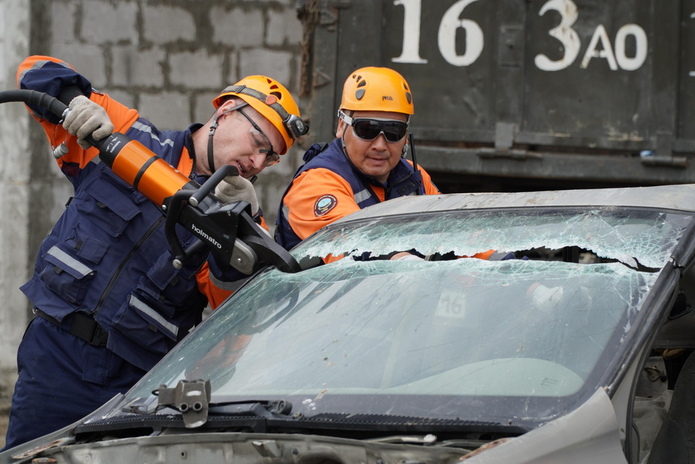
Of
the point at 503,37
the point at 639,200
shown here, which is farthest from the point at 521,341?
the point at 503,37

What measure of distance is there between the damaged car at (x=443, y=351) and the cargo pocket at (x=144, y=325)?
650 mm

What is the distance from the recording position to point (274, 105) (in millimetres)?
3834

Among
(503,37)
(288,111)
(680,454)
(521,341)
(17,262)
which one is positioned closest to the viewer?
(521,341)

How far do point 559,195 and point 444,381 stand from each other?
839mm

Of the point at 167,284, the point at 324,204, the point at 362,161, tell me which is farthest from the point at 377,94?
the point at 167,284

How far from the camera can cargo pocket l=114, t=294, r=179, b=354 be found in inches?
138

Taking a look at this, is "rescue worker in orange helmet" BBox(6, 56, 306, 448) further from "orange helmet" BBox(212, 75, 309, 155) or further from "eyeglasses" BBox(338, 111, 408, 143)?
"eyeglasses" BBox(338, 111, 408, 143)

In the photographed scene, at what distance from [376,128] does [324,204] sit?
0.49m

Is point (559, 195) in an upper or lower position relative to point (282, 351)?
upper

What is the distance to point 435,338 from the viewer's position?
7.80 feet

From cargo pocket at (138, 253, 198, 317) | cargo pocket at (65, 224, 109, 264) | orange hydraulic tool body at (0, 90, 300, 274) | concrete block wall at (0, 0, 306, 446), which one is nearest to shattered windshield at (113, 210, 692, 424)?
orange hydraulic tool body at (0, 90, 300, 274)

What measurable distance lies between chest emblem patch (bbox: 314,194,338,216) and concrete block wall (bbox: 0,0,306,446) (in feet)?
11.4

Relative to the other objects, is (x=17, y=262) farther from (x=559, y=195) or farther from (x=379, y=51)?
(x=559, y=195)

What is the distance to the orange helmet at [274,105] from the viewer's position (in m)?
3.82
